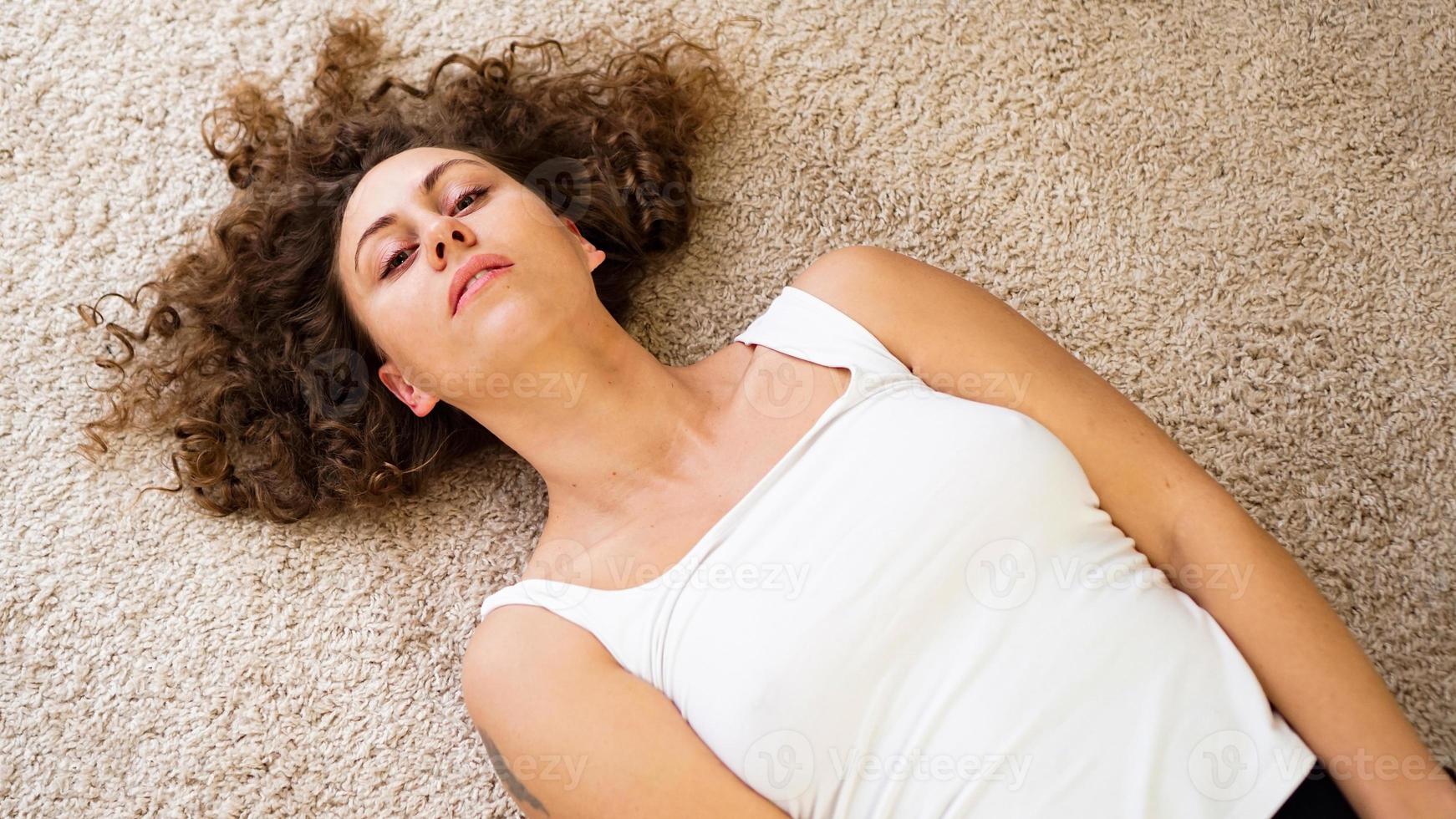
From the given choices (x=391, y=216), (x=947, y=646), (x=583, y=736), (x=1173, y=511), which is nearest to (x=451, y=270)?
(x=391, y=216)

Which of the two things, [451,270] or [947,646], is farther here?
[451,270]

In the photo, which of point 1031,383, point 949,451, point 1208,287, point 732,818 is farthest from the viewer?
point 1208,287

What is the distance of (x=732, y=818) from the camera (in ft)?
3.82

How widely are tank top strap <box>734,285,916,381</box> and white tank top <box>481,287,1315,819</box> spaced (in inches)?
4.0

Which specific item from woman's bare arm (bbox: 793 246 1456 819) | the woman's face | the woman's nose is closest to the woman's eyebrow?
the woman's face

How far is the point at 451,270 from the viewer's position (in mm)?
1366

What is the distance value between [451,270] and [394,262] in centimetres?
12

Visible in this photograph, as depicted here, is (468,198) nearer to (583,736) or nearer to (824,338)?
(824,338)

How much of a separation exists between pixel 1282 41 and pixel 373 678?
6.34ft

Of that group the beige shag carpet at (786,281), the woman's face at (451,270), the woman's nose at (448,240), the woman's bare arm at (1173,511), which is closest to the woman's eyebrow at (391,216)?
the woman's face at (451,270)

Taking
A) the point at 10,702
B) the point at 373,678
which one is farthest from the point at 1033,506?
the point at 10,702

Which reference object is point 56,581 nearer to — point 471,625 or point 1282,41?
point 471,625

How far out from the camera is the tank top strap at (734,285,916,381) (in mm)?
1403

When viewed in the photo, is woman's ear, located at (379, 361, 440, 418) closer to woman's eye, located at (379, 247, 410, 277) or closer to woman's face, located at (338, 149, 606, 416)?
woman's face, located at (338, 149, 606, 416)
